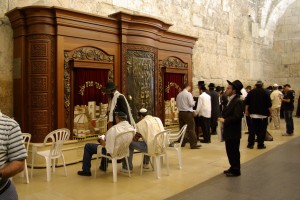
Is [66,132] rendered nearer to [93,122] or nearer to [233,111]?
[93,122]

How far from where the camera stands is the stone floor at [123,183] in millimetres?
3775

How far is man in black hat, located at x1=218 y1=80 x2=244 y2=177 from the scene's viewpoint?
4.52 m

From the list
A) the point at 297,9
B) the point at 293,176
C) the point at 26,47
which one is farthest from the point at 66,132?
the point at 297,9

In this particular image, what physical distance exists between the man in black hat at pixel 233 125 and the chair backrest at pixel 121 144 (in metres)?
1.35

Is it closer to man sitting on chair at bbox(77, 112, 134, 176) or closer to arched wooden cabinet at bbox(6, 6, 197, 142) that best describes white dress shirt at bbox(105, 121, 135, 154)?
man sitting on chair at bbox(77, 112, 134, 176)

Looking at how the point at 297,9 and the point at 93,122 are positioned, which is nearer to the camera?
the point at 93,122

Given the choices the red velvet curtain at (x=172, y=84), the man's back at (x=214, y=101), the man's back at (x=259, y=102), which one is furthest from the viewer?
the man's back at (x=214, y=101)

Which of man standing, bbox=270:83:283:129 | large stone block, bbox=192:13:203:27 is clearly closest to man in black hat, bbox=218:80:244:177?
large stone block, bbox=192:13:203:27

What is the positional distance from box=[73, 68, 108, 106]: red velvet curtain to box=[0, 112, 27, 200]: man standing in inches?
142

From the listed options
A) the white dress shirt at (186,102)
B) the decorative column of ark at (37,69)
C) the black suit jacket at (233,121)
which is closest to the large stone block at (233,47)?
the white dress shirt at (186,102)

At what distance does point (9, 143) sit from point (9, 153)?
0.06m

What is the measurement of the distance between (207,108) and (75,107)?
3.15 m

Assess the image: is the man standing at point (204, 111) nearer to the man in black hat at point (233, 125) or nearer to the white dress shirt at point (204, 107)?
the white dress shirt at point (204, 107)

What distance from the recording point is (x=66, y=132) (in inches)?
193
